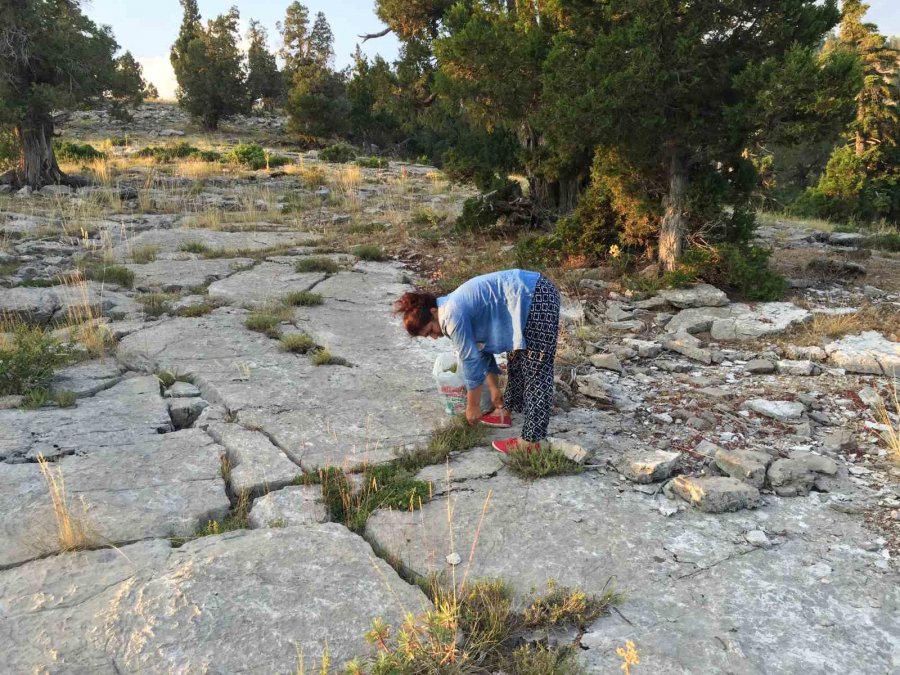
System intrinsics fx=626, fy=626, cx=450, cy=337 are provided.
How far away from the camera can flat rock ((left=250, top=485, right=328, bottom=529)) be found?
10.6ft

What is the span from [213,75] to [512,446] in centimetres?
3096

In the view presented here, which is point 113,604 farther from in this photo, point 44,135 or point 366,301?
point 44,135

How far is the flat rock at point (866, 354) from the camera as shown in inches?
199

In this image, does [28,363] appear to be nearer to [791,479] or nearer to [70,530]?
[70,530]

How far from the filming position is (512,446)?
12.8 ft

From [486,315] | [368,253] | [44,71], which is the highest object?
[44,71]

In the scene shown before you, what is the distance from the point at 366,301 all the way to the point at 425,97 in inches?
227

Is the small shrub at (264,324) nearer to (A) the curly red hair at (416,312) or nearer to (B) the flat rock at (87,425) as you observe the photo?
(B) the flat rock at (87,425)

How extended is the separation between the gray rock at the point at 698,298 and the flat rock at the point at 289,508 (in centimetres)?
483

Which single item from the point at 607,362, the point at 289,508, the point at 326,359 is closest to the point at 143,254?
the point at 326,359

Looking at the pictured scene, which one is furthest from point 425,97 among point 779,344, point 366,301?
point 779,344

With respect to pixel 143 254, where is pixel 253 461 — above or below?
below

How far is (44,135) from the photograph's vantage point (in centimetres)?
1485

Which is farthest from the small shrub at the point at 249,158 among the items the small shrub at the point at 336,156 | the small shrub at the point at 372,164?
the small shrub at the point at 372,164
